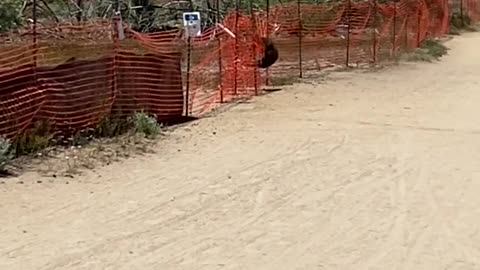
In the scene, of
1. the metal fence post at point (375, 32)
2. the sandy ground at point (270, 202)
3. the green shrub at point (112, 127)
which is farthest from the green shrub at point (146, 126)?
the metal fence post at point (375, 32)

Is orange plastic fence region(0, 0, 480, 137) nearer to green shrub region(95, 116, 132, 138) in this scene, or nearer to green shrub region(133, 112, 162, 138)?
green shrub region(95, 116, 132, 138)

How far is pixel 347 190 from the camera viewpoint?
380 inches

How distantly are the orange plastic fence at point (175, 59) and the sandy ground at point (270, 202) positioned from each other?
0.89 m

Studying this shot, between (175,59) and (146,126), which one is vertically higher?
(175,59)

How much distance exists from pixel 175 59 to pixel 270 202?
5.66m

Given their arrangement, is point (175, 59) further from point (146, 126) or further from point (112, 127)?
point (112, 127)

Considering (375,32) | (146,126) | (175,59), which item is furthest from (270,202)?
(375,32)

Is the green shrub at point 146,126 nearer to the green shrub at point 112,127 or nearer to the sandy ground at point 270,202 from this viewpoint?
the green shrub at point 112,127

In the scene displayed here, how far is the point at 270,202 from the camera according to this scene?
910 centimetres

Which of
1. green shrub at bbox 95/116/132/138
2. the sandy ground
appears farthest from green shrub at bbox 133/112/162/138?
the sandy ground

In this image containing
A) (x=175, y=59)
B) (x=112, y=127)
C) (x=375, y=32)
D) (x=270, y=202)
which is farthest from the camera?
(x=375, y=32)

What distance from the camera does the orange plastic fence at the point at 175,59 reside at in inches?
459

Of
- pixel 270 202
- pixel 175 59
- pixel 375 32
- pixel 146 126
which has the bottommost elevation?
pixel 270 202

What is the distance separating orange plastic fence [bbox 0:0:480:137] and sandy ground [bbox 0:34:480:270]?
89 centimetres
